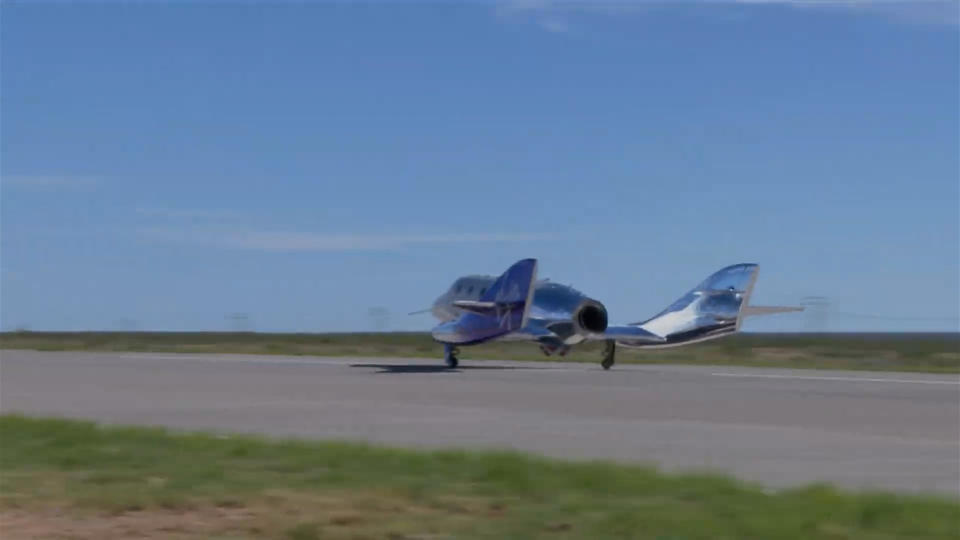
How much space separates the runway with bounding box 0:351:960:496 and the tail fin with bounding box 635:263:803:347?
Result: 4.73 meters

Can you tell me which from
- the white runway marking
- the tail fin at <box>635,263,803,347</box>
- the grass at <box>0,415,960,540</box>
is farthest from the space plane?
the grass at <box>0,415,960,540</box>

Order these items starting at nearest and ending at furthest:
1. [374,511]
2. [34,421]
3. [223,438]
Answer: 1. [374,511]
2. [223,438]
3. [34,421]

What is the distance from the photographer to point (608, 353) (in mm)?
41969

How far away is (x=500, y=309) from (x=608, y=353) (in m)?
3.95

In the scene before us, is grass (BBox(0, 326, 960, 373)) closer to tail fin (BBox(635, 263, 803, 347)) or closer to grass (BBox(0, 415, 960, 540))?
tail fin (BBox(635, 263, 803, 347))

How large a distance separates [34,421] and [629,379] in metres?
18.6

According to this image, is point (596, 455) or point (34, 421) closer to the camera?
point (596, 455)

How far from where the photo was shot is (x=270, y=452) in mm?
14156

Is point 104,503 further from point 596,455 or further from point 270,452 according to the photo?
point 596,455

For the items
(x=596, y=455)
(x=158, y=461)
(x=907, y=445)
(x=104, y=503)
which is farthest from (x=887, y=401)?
(x=104, y=503)

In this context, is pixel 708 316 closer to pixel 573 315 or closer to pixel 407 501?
pixel 573 315

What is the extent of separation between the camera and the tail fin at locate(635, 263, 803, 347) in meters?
43.5

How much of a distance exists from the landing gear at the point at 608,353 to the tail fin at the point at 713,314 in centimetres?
186

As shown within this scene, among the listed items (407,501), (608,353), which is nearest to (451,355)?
(608,353)
